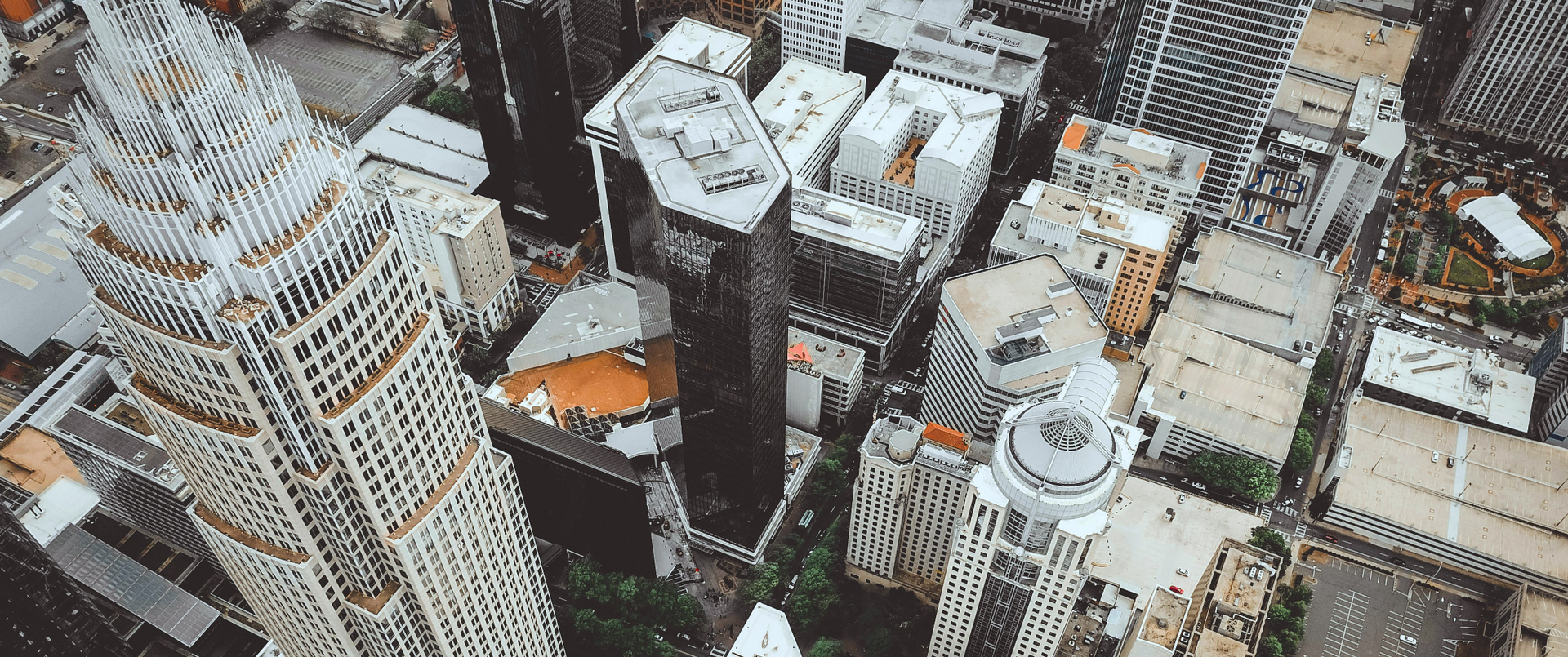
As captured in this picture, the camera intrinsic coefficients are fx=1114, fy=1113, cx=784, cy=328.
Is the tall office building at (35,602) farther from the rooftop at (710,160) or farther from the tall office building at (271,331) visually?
the rooftop at (710,160)

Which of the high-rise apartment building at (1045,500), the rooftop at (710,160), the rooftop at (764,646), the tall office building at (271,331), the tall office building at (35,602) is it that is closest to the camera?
the tall office building at (271,331)

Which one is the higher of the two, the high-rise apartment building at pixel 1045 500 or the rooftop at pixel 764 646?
the high-rise apartment building at pixel 1045 500

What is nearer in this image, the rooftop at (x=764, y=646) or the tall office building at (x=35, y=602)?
the tall office building at (x=35, y=602)

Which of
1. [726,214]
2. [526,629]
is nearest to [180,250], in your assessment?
[726,214]

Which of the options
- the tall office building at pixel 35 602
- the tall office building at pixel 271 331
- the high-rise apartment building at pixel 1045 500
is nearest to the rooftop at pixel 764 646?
the high-rise apartment building at pixel 1045 500

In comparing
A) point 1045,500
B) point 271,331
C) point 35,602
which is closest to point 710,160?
point 1045,500

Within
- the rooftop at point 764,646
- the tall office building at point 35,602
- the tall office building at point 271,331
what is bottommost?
the rooftop at point 764,646
